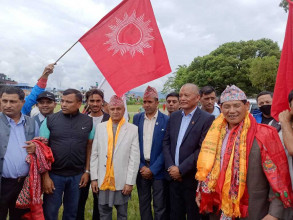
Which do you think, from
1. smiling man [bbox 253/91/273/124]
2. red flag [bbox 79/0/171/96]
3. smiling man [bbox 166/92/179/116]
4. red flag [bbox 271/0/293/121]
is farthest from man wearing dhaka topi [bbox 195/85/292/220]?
smiling man [bbox 166/92/179/116]

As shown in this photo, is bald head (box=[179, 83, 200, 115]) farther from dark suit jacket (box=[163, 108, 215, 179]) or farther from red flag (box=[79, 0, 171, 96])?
red flag (box=[79, 0, 171, 96])

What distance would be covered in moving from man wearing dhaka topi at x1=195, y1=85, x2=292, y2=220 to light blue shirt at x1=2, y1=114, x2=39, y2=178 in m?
2.34

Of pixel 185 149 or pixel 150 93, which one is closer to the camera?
pixel 185 149

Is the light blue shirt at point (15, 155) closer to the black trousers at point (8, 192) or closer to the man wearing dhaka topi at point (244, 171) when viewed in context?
the black trousers at point (8, 192)

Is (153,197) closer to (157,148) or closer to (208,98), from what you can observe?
(157,148)

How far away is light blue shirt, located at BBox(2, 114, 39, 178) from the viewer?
3367 mm

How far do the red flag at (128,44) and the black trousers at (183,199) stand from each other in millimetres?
1647

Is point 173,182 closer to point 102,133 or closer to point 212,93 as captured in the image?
point 102,133

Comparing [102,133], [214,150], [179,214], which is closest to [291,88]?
[214,150]

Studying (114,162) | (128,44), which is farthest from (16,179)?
(128,44)

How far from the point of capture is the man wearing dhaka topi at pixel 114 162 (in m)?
3.69

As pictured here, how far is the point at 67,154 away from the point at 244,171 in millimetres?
2391

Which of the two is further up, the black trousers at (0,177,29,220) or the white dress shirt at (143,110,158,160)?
the white dress shirt at (143,110,158,160)

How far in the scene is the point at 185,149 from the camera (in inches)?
143
